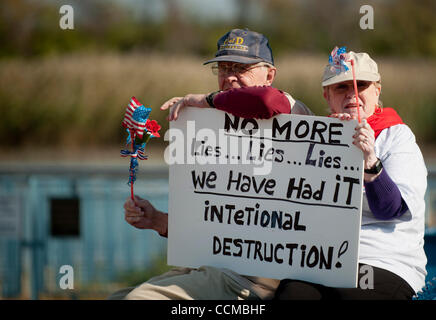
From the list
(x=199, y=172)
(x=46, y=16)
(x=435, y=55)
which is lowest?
(x=199, y=172)

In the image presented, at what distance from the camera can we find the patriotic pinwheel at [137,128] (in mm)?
3451

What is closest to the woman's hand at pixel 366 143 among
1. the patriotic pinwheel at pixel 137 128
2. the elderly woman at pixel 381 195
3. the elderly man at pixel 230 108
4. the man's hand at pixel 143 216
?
the elderly woman at pixel 381 195

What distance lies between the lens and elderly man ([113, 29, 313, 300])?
3240mm

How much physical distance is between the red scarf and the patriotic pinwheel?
104cm

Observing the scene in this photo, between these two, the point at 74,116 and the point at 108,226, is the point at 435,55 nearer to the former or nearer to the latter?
the point at 74,116

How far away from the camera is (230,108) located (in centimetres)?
329

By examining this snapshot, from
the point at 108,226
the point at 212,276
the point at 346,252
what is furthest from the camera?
the point at 108,226

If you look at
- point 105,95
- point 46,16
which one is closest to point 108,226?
point 105,95

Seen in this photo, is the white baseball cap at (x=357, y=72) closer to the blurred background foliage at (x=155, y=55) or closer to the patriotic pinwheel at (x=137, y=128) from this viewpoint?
the patriotic pinwheel at (x=137, y=128)

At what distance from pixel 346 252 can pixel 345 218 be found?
15 cm

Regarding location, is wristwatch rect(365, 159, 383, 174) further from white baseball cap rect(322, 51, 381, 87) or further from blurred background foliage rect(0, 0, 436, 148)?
blurred background foliage rect(0, 0, 436, 148)

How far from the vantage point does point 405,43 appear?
15586 millimetres

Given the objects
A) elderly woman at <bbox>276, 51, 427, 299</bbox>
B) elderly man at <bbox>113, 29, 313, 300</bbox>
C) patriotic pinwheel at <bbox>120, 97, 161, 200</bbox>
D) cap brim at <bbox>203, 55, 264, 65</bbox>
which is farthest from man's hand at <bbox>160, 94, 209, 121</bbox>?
elderly woman at <bbox>276, 51, 427, 299</bbox>

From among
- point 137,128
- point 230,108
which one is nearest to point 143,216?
point 137,128
